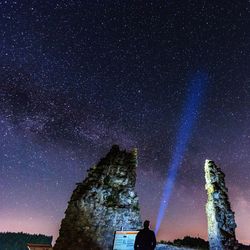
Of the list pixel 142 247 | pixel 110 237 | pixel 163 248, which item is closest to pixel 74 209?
pixel 110 237

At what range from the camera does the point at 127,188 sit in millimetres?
25828

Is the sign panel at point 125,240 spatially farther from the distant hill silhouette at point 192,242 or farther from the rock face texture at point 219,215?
the distant hill silhouette at point 192,242

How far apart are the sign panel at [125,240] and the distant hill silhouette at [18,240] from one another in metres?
41.6

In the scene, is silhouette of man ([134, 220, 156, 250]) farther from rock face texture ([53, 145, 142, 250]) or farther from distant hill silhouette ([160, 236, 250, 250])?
distant hill silhouette ([160, 236, 250, 250])

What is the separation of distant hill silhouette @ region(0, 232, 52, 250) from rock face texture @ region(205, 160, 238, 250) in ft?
116

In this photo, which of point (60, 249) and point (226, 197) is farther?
point (226, 197)

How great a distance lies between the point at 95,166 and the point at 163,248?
9831mm

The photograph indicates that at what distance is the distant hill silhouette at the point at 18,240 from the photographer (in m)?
49.7

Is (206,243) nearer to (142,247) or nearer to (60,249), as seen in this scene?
(60,249)

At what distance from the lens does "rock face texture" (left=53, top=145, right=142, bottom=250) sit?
74.6 ft

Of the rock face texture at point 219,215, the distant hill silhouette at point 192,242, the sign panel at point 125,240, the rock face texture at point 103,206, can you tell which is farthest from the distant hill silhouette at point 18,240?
the sign panel at point 125,240

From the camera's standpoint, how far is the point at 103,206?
24.5 metres

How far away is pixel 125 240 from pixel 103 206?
11.3 metres

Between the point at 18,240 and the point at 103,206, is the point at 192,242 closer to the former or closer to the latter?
the point at 103,206
